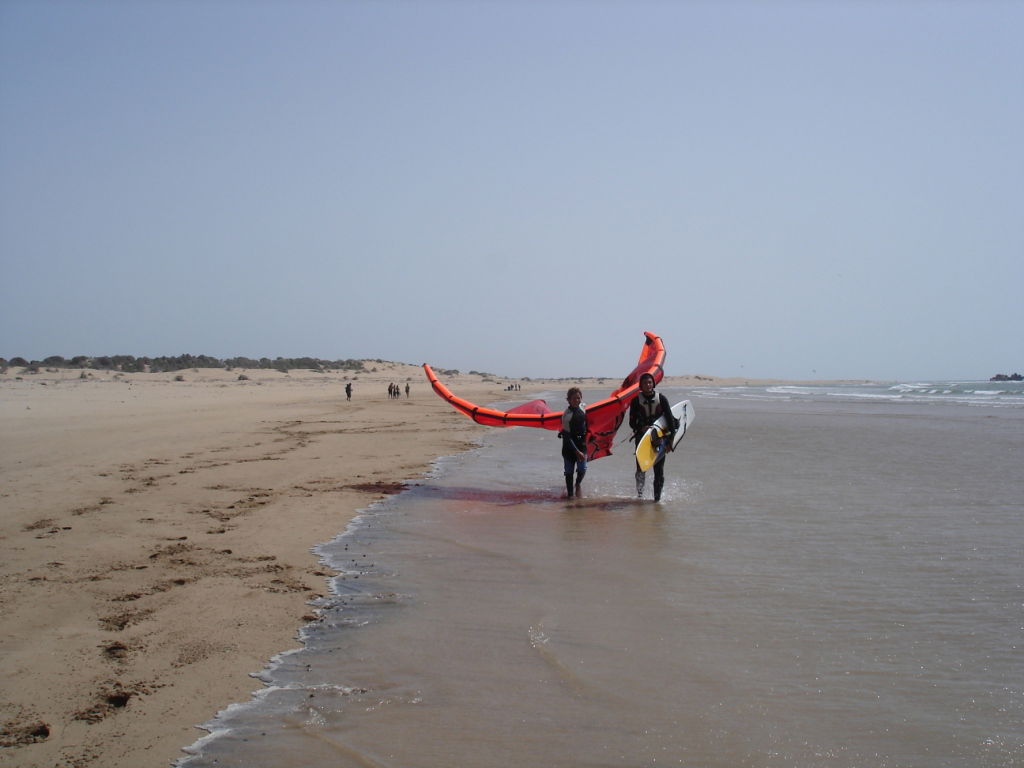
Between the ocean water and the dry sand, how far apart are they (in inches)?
12.2

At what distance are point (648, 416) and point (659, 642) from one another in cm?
584

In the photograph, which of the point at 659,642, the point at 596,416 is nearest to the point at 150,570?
the point at 659,642

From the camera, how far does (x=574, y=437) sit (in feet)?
33.7

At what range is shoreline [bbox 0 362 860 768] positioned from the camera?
362cm

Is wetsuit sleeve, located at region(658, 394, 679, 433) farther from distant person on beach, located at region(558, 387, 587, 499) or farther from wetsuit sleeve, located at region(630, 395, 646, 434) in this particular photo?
distant person on beach, located at region(558, 387, 587, 499)

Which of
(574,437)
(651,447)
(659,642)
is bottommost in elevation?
(659,642)

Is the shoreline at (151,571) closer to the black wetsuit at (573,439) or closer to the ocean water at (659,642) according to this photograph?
the ocean water at (659,642)

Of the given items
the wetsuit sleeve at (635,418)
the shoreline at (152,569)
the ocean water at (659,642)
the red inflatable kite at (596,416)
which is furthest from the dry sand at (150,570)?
the wetsuit sleeve at (635,418)

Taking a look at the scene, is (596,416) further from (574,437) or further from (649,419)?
(649,419)

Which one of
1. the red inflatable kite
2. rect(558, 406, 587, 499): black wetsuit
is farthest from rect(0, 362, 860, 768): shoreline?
rect(558, 406, 587, 499): black wetsuit

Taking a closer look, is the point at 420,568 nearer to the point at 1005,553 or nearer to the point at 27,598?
the point at 27,598

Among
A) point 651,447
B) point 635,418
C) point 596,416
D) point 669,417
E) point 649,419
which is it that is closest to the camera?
point 651,447

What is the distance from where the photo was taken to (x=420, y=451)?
16.0 meters

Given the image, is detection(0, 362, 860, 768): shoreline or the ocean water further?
detection(0, 362, 860, 768): shoreline
